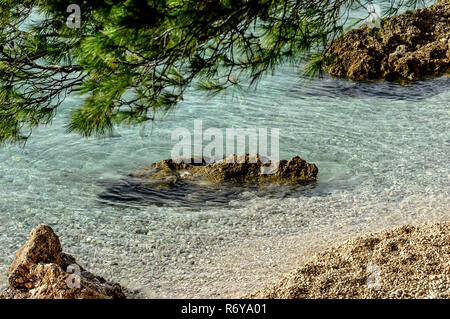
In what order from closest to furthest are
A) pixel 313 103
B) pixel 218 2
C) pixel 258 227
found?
pixel 218 2, pixel 258 227, pixel 313 103

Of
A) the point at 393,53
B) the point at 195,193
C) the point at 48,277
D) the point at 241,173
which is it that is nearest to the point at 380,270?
the point at 48,277

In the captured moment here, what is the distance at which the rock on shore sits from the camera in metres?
3.72

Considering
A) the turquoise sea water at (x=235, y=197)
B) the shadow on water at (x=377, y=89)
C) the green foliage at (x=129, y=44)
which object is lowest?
the turquoise sea water at (x=235, y=197)

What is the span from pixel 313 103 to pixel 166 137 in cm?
296

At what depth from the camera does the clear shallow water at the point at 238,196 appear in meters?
5.04

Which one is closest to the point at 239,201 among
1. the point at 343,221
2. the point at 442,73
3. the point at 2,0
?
the point at 343,221

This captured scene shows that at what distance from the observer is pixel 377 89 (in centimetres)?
1077

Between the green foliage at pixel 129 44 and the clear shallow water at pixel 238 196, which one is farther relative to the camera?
the clear shallow water at pixel 238 196

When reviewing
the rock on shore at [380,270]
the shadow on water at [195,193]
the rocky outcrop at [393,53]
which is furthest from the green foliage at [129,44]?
the rocky outcrop at [393,53]

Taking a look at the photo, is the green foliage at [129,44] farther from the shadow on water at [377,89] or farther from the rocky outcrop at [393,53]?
the rocky outcrop at [393,53]

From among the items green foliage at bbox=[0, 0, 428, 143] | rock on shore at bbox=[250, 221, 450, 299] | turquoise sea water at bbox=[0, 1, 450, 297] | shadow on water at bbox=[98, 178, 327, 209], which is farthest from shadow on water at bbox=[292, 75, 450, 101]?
rock on shore at bbox=[250, 221, 450, 299]

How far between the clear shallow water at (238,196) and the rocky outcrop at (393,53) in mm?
930

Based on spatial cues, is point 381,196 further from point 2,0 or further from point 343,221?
point 2,0
